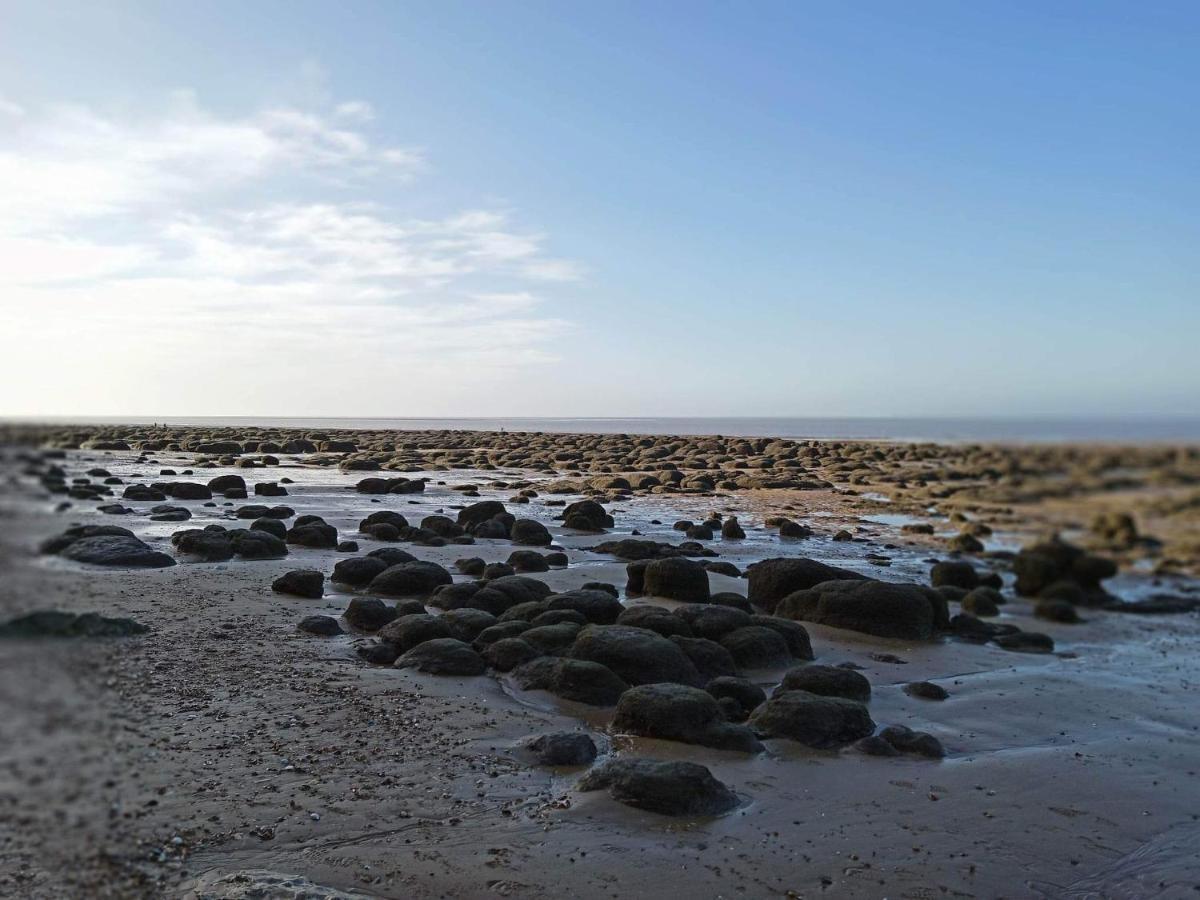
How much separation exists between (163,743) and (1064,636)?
481 inches

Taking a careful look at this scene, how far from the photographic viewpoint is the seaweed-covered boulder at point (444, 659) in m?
12.0

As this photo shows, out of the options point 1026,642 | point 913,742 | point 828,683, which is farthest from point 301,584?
point 1026,642

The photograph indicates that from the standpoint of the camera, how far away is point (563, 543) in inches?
1009

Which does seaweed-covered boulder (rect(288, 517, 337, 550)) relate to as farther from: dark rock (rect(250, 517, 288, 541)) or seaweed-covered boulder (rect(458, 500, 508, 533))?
seaweed-covered boulder (rect(458, 500, 508, 533))

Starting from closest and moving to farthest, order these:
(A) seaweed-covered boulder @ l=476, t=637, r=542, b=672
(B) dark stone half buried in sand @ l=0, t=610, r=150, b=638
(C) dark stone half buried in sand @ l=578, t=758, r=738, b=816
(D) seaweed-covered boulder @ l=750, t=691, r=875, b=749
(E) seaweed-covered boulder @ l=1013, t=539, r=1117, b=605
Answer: (E) seaweed-covered boulder @ l=1013, t=539, r=1117, b=605 < (B) dark stone half buried in sand @ l=0, t=610, r=150, b=638 < (C) dark stone half buried in sand @ l=578, t=758, r=738, b=816 < (D) seaweed-covered boulder @ l=750, t=691, r=875, b=749 < (A) seaweed-covered boulder @ l=476, t=637, r=542, b=672

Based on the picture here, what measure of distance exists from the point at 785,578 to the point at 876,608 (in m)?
2.04

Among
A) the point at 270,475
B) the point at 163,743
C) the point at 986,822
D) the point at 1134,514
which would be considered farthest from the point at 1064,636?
the point at 270,475

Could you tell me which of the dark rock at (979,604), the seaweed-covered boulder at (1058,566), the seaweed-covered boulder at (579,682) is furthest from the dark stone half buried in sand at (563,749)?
the dark rock at (979,604)

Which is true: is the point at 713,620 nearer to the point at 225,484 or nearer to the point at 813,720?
the point at 813,720

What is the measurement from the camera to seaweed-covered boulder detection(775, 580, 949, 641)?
14.8 metres

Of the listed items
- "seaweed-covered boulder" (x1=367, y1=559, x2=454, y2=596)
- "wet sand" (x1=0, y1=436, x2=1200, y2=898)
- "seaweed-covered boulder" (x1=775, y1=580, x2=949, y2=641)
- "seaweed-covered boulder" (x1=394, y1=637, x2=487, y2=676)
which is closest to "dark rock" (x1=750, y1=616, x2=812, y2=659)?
"wet sand" (x1=0, y1=436, x2=1200, y2=898)

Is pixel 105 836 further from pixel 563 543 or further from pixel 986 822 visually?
pixel 563 543

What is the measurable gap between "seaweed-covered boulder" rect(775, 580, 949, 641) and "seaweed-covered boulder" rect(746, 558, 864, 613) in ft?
2.07

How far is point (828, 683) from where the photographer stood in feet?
36.9
